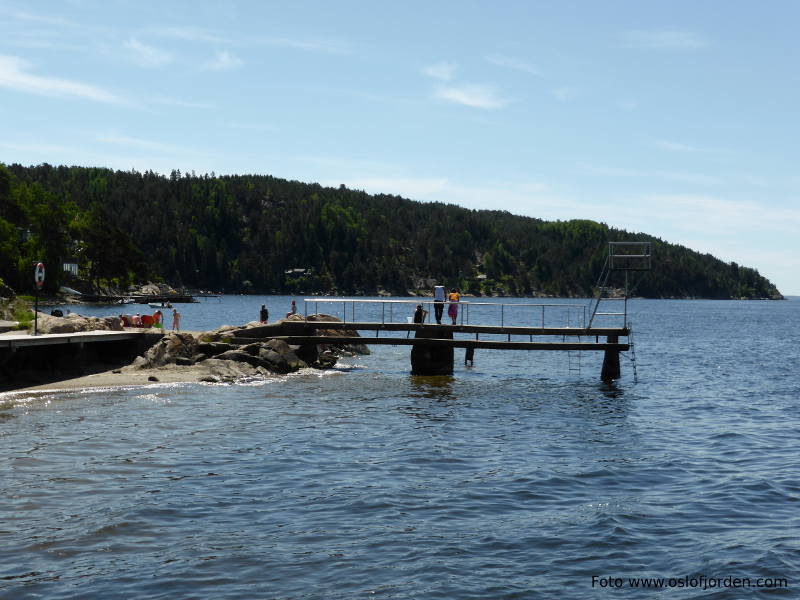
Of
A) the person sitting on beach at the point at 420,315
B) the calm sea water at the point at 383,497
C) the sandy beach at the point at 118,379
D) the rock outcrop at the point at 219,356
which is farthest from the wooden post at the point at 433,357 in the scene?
the sandy beach at the point at 118,379

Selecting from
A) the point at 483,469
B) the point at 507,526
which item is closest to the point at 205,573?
the point at 507,526

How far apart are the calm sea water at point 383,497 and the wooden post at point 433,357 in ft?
24.9

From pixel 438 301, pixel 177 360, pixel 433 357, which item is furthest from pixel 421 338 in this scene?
pixel 177 360

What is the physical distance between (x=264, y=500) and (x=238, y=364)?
19670 millimetres

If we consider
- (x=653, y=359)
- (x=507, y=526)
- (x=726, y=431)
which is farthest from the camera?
(x=653, y=359)

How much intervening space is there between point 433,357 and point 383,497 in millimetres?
21957

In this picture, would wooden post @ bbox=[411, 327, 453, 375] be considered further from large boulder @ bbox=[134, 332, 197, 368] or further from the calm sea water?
large boulder @ bbox=[134, 332, 197, 368]

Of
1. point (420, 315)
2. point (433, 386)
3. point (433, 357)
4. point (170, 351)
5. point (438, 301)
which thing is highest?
point (438, 301)

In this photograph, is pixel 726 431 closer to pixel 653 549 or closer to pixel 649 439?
pixel 649 439

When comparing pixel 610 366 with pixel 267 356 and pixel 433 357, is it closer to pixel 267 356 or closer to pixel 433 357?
pixel 433 357

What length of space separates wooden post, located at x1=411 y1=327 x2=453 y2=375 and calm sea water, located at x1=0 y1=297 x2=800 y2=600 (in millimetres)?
7574

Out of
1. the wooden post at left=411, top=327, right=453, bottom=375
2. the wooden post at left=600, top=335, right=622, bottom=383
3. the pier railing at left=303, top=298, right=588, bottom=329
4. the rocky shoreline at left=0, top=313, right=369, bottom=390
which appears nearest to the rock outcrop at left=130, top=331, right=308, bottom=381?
the rocky shoreline at left=0, top=313, right=369, bottom=390

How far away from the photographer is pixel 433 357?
37281 mm

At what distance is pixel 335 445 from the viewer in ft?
66.4
